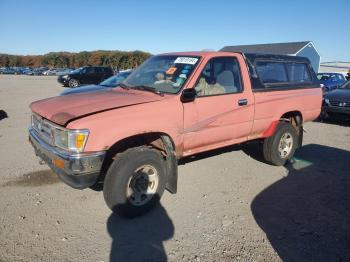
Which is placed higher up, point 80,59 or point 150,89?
point 80,59

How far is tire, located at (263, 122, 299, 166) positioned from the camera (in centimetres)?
556

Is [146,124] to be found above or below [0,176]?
above

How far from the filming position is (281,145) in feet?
19.0

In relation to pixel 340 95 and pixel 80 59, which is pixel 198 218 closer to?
pixel 340 95

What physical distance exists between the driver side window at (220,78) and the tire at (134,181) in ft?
3.85

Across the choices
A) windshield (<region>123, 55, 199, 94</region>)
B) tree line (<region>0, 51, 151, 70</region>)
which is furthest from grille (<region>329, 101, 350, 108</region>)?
tree line (<region>0, 51, 151, 70</region>)

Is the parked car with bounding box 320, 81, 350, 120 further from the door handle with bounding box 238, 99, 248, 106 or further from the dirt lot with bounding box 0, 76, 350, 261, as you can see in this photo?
the door handle with bounding box 238, 99, 248, 106

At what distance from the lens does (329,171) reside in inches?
220

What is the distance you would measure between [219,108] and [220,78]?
1.71 feet

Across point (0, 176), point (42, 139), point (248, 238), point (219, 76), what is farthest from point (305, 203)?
point (0, 176)

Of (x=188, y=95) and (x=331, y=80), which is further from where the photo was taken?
(x=331, y=80)

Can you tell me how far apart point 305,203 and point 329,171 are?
1584 millimetres

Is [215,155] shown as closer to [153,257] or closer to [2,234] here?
[153,257]

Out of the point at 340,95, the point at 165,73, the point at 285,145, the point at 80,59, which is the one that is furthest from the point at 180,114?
the point at 80,59
